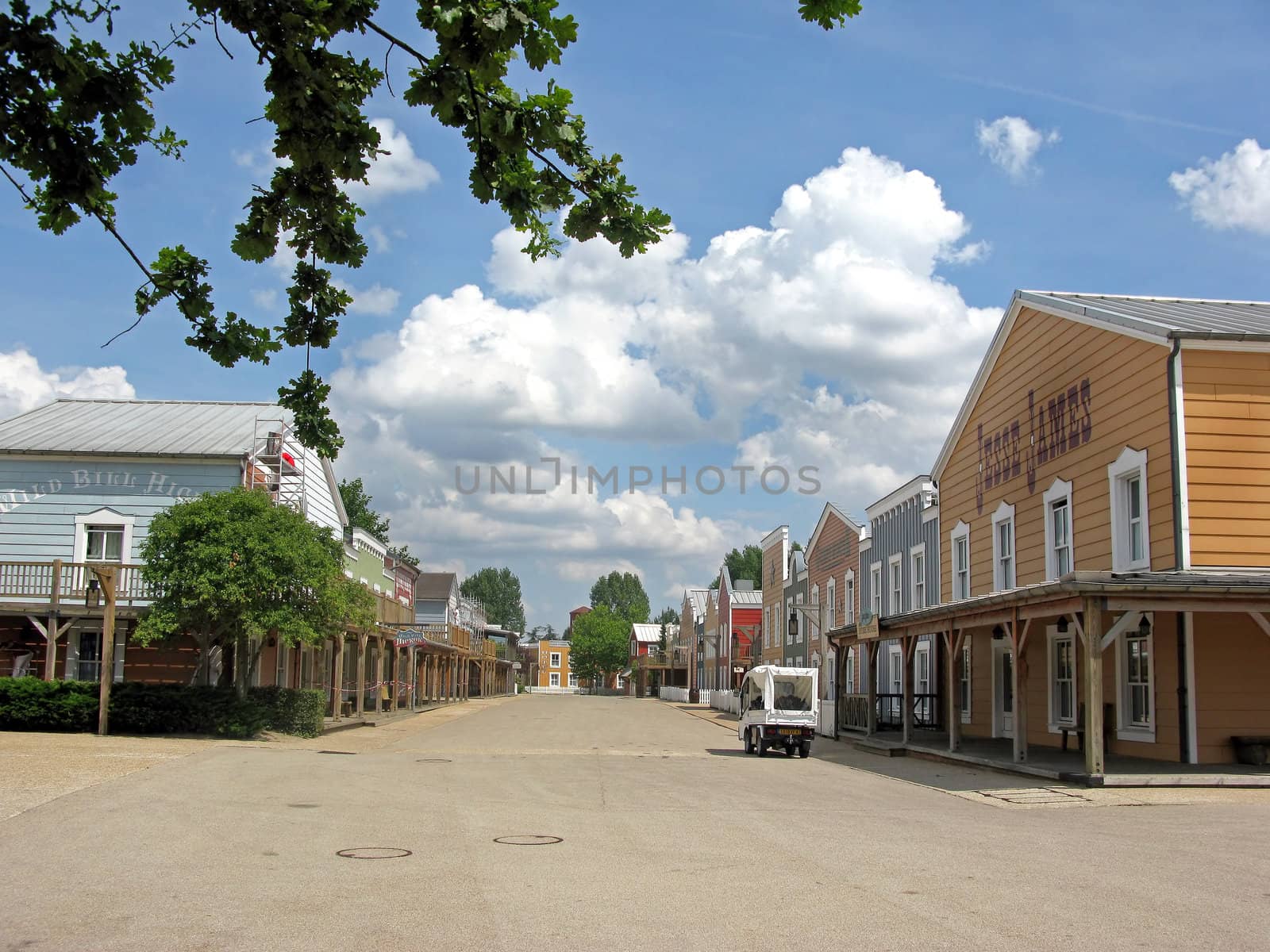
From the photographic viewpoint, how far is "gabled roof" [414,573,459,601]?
253 feet

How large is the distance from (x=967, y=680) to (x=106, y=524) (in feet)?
72.0

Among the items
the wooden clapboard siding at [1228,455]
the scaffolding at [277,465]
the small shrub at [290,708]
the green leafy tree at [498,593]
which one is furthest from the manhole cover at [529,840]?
the green leafy tree at [498,593]

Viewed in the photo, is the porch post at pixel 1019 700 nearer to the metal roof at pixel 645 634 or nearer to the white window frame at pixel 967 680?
the white window frame at pixel 967 680

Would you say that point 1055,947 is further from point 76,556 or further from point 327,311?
point 76,556

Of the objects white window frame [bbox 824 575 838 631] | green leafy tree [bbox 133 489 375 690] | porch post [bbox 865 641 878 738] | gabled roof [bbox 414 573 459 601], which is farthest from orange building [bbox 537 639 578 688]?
green leafy tree [bbox 133 489 375 690]

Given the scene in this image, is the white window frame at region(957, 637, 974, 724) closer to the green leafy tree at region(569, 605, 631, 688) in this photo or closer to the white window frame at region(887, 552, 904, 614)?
the white window frame at region(887, 552, 904, 614)

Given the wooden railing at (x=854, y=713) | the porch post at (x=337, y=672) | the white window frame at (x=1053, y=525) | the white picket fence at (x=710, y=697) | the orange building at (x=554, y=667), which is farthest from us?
the orange building at (x=554, y=667)

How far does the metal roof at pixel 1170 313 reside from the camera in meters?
18.2

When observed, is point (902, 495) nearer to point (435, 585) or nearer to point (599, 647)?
point (435, 585)

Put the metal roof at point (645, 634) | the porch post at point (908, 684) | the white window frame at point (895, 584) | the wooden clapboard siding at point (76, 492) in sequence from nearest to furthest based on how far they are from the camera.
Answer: the porch post at point (908, 684), the wooden clapboard siding at point (76, 492), the white window frame at point (895, 584), the metal roof at point (645, 634)

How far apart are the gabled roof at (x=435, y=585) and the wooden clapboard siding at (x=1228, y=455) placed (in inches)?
2496

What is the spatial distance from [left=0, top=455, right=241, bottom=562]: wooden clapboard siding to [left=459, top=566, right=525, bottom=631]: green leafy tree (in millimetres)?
128950

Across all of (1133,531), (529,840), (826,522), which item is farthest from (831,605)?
(529,840)

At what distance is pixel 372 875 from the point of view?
9.42m
